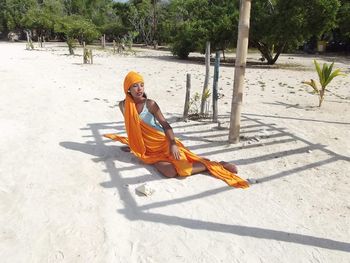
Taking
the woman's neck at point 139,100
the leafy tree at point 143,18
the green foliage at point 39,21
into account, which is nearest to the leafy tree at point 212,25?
the woman's neck at point 139,100

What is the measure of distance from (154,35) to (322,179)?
3181cm

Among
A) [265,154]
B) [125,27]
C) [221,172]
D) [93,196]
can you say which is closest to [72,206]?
[93,196]

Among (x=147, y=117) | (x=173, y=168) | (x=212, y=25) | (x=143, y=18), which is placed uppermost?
(x=143, y=18)

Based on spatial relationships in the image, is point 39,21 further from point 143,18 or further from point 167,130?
point 167,130

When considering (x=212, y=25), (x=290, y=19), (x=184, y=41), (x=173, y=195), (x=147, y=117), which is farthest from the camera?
(x=184, y=41)

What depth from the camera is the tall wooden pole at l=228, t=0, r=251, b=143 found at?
15.6ft

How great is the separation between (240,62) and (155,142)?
1655mm

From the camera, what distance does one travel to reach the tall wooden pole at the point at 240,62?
477 centimetres

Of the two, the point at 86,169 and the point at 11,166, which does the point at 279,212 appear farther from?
the point at 11,166

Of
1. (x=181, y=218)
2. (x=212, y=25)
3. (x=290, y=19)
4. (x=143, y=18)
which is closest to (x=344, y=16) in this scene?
(x=290, y=19)

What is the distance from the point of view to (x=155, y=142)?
4367 millimetres

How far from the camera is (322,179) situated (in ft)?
13.5

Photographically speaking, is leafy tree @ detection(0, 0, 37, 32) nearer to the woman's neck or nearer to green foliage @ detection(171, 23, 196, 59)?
green foliage @ detection(171, 23, 196, 59)

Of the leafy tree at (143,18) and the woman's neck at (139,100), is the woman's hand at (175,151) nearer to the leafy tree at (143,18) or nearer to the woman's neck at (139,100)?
the woman's neck at (139,100)
